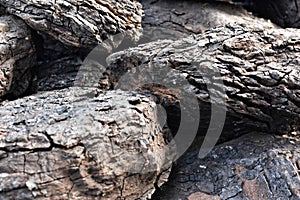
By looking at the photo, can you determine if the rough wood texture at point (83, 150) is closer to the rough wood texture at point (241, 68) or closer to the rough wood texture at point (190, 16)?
the rough wood texture at point (241, 68)

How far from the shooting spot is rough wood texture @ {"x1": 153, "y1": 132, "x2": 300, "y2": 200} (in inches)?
71.4

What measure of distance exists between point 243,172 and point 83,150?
32.1 inches

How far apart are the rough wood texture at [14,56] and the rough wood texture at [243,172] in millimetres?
970

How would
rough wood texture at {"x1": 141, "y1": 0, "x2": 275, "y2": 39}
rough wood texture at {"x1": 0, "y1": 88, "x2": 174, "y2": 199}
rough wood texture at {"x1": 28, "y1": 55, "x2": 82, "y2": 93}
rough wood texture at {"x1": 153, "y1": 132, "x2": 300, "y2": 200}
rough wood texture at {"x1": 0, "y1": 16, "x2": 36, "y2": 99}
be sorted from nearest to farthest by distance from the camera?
rough wood texture at {"x1": 0, "y1": 88, "x2": 174, "y2": 199}
rough wood texture at {"x1": 153, "y1": 132, "x2": 300, "y2": 200}
rough wood texture at {"x1": 0, "y1": 16, "x2": 36, "y2": 99}
rough wood texture at {"x1": 28, "y1": 55, "x2": 82, "y2": 93}
rough wood texture at {"x1": 141, "y1": 0, "x2": 275, "y2": 39}

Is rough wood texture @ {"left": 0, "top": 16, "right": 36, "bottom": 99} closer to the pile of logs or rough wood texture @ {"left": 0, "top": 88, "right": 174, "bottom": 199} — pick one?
the pile of logs

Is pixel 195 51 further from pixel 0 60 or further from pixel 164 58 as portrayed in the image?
pixel 0 60

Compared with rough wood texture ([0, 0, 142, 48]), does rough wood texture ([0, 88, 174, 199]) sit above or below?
below

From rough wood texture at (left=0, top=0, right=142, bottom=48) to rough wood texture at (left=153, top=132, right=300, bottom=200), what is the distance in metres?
0.82

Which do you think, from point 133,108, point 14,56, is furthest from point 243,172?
point 14,56

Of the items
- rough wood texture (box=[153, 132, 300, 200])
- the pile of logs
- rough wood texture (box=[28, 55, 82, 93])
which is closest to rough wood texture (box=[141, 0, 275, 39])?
the pile of logs

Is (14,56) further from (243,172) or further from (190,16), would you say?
(243,172)

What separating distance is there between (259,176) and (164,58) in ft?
2.40

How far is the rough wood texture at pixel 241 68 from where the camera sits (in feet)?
6.01

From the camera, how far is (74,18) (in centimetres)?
208
